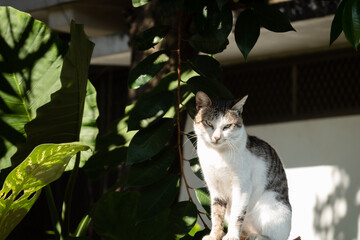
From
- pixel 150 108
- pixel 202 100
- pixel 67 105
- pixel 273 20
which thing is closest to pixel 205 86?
pixel 202 100

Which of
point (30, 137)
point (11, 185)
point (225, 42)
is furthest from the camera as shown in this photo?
point (30, 137)

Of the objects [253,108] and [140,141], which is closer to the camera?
[140,141]

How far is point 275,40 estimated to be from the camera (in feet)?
15.3

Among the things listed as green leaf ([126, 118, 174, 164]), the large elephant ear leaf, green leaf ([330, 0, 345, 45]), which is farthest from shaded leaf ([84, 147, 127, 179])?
green leaf ([330, 0, 345, 45])

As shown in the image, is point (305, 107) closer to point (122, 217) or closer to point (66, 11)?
point (66, 11)

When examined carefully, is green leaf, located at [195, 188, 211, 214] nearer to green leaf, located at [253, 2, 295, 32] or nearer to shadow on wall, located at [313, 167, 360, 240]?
green leaf, located at [253, 2, 295, 32]

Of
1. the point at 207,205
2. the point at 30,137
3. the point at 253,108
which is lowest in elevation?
the point at 253,108

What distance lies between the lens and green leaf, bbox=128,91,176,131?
195 cm

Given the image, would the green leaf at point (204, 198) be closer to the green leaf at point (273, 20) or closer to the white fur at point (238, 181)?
the white fur at point (238, 181)

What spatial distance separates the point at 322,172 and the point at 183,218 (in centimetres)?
316

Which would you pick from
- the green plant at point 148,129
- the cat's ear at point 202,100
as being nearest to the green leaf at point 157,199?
the green plant at point 148,129

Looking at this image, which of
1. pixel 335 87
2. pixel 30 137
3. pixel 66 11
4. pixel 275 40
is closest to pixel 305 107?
pixel 335 87

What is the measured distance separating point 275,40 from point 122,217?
2.98m

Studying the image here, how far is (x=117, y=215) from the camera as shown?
1.93m
